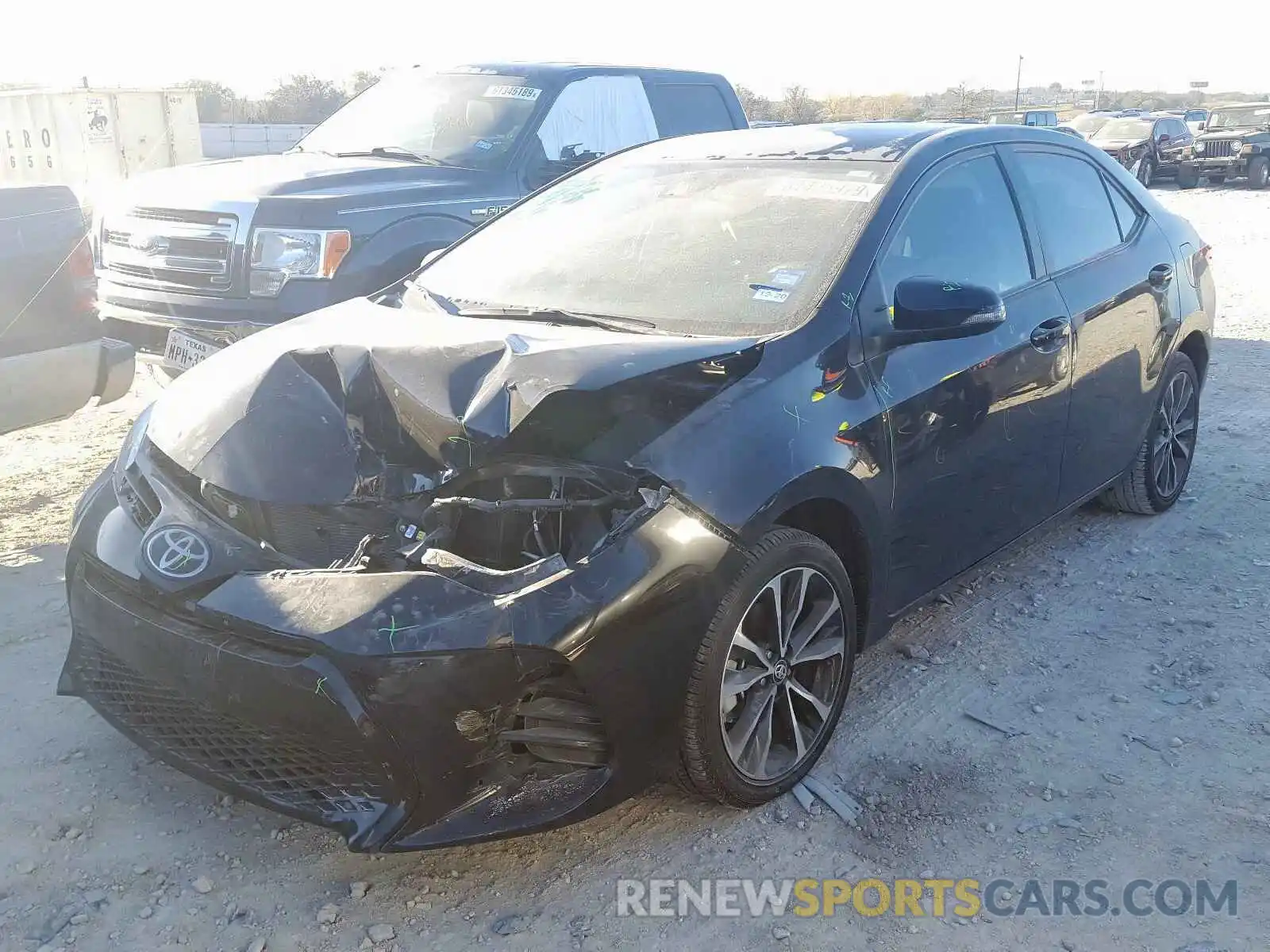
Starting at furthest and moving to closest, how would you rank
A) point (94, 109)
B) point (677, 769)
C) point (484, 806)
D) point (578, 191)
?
point (94, 109)
point (578, 191)
point (677, 769)
point (484, 806)

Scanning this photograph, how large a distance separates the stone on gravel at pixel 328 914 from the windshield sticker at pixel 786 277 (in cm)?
208

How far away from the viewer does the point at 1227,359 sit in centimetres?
838

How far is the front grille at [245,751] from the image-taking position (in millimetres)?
2584

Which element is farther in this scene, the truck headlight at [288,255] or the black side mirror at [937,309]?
the truck headlight at [288,255]


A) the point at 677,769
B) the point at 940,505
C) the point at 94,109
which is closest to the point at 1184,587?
the point at 940,505

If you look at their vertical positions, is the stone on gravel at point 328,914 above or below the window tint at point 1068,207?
below

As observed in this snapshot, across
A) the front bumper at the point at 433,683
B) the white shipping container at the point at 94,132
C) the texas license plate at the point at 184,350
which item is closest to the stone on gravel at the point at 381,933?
the front bumper at the point at 433,683

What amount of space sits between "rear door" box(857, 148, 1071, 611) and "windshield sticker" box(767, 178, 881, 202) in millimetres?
140

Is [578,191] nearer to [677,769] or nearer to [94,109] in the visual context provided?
[677,769]

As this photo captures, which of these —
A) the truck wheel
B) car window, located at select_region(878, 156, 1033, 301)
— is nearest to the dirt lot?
car window, located at select_region(878, 156, 1033, 301)

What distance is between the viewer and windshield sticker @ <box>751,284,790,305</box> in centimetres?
336

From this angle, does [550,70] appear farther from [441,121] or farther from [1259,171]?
[1259,171]

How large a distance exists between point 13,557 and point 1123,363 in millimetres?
4553

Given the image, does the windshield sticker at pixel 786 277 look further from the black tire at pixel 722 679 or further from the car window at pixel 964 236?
the black tire at pixel 722 679
